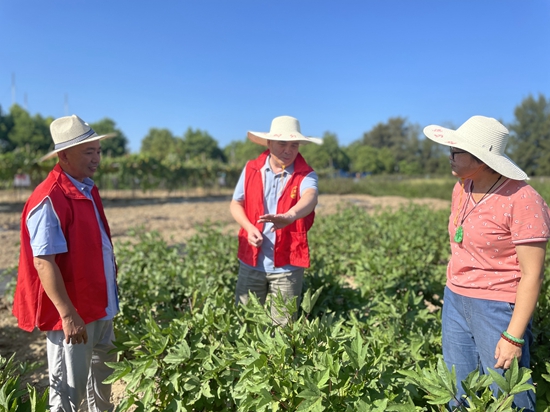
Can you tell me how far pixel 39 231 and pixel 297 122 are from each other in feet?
4.83

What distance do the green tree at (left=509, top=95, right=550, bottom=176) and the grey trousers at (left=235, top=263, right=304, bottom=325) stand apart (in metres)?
54.1

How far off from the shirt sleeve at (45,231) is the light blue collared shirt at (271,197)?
3.21 feet

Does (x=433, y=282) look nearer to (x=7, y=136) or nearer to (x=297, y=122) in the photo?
(x=297, y=122)

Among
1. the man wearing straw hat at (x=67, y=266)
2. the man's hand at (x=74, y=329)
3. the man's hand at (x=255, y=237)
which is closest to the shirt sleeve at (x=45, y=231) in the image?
the man wearing straw hat at (x=67, y=266)

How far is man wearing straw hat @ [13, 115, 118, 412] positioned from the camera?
1784 millimetres

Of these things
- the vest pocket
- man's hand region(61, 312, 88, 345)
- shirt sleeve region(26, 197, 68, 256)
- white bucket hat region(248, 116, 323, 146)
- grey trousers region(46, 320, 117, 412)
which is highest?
white bucket hat region(248, 116, 323, 146)

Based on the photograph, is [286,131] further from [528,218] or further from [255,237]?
[528,218]

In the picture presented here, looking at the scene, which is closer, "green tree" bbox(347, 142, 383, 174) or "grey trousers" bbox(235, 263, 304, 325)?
"grey trousers" bbox(235, 263, 304, 325)

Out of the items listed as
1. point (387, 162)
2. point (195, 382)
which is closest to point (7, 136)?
point (387, 162)

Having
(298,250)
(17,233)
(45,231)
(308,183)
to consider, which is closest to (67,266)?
(45,231)

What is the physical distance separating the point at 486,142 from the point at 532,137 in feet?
195

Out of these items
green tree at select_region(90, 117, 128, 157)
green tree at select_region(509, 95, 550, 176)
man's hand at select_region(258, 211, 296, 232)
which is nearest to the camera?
man's hand at select_region(258, 211, 296, 232)

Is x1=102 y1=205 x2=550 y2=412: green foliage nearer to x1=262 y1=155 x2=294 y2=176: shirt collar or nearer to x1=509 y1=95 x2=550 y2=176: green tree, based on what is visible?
x1=262 y1=155 x2=294 y2=176: shirt collar

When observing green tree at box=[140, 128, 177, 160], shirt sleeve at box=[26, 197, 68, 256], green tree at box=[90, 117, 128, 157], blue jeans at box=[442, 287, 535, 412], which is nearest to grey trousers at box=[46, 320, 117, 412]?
shirt sleeve at box=[26, 197, 68, 256]
